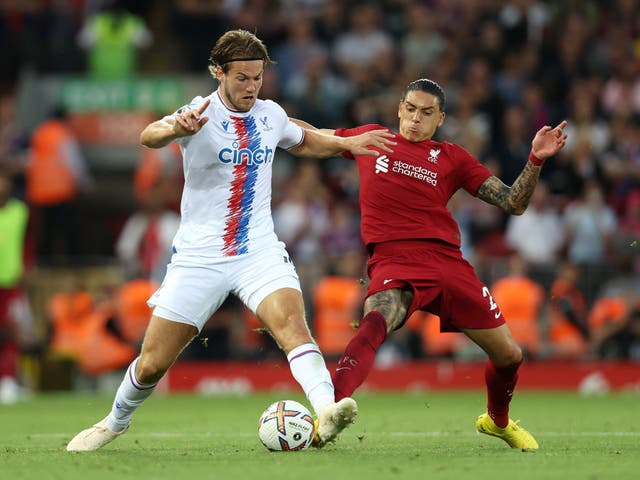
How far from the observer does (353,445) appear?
8914mm

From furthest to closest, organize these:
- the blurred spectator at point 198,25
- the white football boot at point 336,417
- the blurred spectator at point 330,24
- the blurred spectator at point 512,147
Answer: the blurred spectator at point 198,25 → the blurred spectator at point 330,24 → the blurred spectator at point 512,147 → the white football boot at point 336,417

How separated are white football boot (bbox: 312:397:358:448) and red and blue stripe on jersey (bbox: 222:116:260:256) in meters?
1.23

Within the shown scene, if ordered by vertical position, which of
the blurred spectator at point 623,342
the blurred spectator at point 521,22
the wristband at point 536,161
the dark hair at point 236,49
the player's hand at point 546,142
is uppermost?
the blurred spectator at point 521,22

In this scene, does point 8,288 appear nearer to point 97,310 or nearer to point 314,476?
point 97,310

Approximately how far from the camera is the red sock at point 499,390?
882 cm

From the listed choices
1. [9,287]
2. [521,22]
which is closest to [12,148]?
[9,287]

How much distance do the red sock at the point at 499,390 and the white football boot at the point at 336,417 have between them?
1555 mm

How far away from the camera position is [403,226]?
28.8 ft

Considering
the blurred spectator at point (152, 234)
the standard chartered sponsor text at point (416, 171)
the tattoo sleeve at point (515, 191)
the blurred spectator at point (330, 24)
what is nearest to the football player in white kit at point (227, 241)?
the standard chartered sponsor text at point (416, 171)

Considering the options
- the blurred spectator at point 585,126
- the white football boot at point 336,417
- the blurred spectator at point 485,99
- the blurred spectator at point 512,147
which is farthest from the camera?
the blurred spectator at point 485,99

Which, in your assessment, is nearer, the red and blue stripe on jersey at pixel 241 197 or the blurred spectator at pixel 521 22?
the red and blue stripe on jersey at pixel 241 197

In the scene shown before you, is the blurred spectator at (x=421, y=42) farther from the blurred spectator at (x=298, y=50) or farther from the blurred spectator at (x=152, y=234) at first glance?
the blurred spectator at (x=152, y=234)

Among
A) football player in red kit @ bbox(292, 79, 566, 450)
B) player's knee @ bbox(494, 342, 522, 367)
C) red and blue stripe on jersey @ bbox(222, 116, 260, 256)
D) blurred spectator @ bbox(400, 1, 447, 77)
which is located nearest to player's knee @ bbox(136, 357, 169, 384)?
red and blue stripe on jersey @ bbox(222, 116, 260, 256)

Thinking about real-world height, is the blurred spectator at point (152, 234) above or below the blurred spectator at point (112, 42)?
below
